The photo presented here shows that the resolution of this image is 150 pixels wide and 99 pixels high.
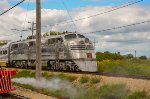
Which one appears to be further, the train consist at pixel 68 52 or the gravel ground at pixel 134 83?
the train consist at pixel 68 52

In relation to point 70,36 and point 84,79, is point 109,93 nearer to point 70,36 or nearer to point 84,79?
point 84,79

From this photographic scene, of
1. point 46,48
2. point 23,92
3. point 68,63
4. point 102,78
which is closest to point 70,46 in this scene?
point 68,63

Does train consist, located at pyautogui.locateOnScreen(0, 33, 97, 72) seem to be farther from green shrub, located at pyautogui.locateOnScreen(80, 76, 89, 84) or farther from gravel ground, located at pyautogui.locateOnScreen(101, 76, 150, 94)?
gravel ground, located at pyautogui.locateOnScreen(101, 76, 150, 94)

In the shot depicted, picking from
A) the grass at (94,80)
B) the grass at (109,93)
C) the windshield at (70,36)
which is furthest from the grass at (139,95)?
the windshield at (70,36)

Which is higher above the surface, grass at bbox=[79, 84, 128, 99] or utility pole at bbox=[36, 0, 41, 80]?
utility pole at bbox=[36, 0, 41, 80]

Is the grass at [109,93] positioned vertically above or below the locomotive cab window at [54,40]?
below

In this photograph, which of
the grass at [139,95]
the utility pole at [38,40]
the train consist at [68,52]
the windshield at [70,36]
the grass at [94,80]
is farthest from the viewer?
the windshield at [70,36]

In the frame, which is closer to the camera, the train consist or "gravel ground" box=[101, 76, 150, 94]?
"gravel ground" box=[101, 76, 150, 94]

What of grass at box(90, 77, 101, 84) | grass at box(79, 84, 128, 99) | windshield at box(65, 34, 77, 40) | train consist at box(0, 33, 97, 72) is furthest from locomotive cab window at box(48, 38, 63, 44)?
grass at box(79, 84, 128, 99)

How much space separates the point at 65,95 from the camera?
55.1ft

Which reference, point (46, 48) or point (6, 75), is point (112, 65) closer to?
point (46, 48)

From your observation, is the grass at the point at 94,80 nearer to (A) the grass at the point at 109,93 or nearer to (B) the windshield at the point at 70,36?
(A) the grass at the point at 109,93

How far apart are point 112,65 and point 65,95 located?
1667cm

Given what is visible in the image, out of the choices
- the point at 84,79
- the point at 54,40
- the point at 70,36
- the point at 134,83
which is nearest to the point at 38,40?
the point at 84,79
